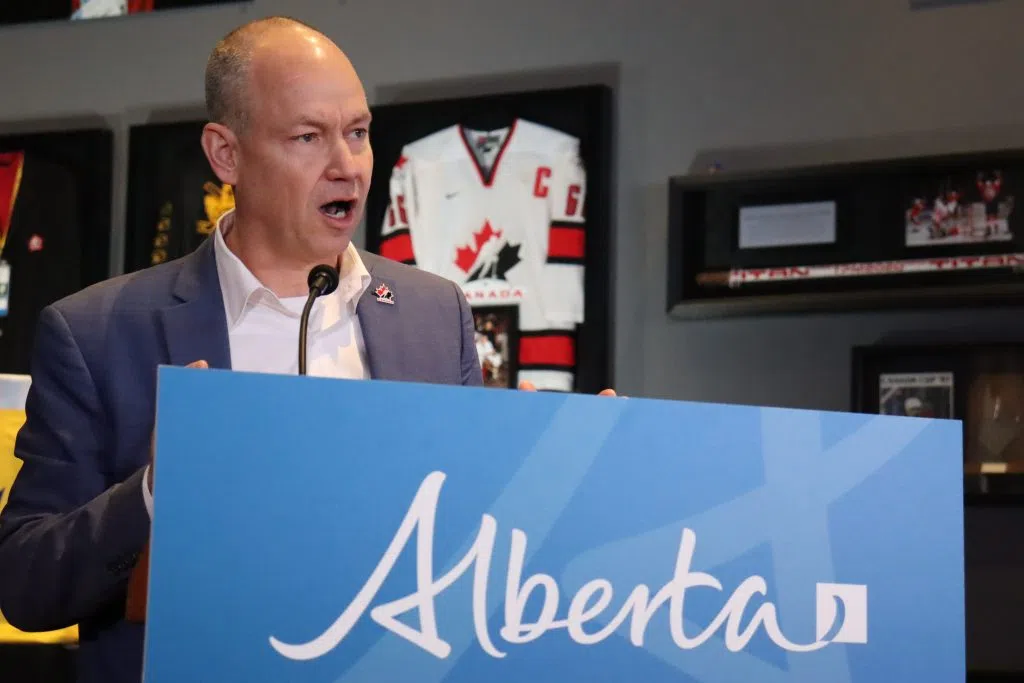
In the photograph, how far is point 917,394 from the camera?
3.10 meters

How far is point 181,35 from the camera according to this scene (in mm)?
3982

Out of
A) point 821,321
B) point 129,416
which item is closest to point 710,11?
point 821,321

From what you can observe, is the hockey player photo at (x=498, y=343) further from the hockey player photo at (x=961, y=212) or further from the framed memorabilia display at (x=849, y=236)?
the hockey player photo at (x=961, y=212)

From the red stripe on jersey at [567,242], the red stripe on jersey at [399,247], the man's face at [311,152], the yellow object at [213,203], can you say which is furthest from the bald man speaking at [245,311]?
the yellow object at [213,203]

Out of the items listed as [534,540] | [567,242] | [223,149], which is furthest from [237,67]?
[567,242]

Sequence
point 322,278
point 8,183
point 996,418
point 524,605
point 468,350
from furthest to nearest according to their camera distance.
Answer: point 8,183
point 996,418
point 468,350
point 322,278
point 524,605

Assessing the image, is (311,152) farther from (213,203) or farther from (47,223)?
(47,223)

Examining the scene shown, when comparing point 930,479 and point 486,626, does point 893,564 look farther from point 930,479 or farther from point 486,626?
point 486,626

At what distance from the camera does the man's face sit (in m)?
1.70

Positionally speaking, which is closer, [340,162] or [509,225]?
[340,162]

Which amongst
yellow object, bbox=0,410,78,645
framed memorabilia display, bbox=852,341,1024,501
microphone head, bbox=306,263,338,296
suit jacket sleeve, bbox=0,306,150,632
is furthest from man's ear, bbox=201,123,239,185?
framed memorabilia display, bbox=852,341,1024,501

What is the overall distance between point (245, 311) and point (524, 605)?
0.76 m

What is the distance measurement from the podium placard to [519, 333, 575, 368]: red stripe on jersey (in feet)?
7.03

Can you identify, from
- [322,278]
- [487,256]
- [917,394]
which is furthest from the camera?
[487,256]
